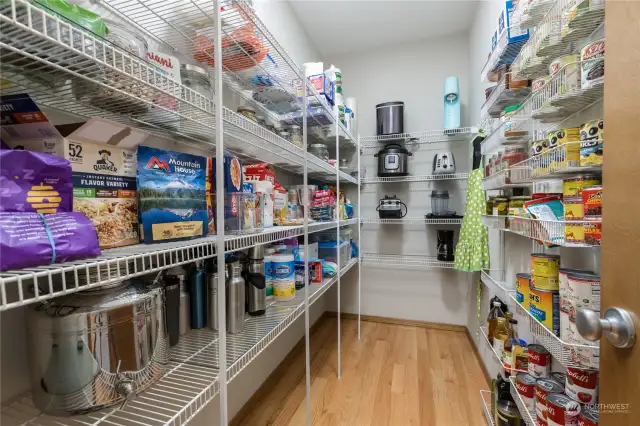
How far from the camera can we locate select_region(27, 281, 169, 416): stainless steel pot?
0.56 m

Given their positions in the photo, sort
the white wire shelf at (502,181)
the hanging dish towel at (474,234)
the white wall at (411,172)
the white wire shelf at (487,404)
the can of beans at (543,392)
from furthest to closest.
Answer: the white wall at (411,172), the hanging dish towel at (474,234), the white wire shelf at (487,404), the white wire shelf at (502,181), the can of beans at (543,392)

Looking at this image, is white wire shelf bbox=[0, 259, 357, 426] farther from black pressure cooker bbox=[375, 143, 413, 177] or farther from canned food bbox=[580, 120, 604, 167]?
black pressure cooker bbox=[375, 143, 413, 177]

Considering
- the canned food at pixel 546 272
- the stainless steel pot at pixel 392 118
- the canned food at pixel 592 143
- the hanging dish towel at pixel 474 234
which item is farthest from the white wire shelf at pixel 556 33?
the stainless steel pot at pixel 392 118

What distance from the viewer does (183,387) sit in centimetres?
75

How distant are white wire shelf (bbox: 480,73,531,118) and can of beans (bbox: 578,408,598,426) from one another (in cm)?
119

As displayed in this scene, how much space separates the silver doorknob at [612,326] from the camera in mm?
494

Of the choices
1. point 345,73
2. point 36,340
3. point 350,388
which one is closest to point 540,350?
point 350,388

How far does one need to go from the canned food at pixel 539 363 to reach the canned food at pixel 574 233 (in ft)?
1.87

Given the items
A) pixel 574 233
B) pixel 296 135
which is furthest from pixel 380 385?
pixel 296 135

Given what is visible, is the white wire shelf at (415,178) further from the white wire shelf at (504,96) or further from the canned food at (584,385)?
the canned food at (584,385)

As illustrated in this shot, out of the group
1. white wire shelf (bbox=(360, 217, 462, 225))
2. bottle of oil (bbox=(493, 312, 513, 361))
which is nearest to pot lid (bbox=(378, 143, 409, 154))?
white wire shelf (bbox=(360, 217, 462, 225))

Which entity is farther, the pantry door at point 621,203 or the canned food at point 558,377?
the canned food at point 558,377

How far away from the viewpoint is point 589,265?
95cm

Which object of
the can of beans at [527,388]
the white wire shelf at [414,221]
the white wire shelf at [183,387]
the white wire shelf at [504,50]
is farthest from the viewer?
the white wire shelf at [414,221]
